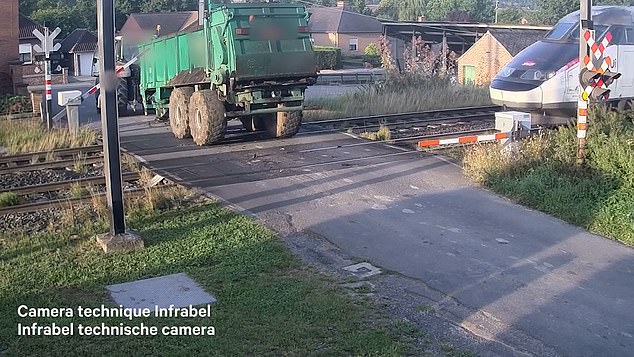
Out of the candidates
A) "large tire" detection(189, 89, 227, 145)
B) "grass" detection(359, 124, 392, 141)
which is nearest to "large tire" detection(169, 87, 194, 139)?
"large tire" detection(189, 89, 227, 145)

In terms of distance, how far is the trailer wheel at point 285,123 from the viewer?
1742 centimetres

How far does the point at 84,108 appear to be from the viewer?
28.9m

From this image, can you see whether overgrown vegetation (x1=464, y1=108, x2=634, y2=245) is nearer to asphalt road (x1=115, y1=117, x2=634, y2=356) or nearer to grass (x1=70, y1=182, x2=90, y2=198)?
asphalt road (x1=115, y1=117, x2=634, y2=356)

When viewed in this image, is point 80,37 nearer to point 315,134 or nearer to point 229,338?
point 315,134

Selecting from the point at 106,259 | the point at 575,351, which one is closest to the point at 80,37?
the point at 106,259

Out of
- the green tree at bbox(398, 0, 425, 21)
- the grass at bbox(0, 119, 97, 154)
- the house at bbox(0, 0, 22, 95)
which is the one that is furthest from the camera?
the green tree at bbox(398, 0, 425, 21)

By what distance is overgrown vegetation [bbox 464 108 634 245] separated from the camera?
35.0 ft

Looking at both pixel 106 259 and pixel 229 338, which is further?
pixel 106 259

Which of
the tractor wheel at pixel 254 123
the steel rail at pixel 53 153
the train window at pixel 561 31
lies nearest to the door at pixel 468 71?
the train window at pixel 561 31

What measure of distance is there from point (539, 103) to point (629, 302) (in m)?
9.56

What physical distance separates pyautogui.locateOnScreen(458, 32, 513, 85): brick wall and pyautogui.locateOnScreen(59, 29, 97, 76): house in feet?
94.6

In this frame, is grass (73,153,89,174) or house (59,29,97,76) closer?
grass (73,153,89,174)

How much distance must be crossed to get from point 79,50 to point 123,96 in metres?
37.5

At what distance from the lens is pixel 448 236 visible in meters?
9.88
